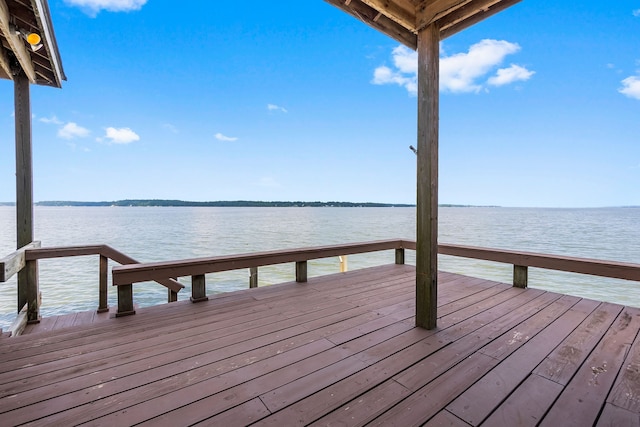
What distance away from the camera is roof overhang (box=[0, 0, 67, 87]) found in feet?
7.91

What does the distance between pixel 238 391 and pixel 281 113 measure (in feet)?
103

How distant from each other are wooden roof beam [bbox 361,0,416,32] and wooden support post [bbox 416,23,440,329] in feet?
0.42

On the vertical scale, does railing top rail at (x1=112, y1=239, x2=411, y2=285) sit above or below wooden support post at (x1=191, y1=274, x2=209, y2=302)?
above

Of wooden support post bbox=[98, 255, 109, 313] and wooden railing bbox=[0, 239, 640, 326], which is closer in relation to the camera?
wooden railing bbox=[0, 239, 640, 326]

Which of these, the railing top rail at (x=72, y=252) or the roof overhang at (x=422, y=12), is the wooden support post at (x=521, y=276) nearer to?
the roof overhang at (x=422, y=12)

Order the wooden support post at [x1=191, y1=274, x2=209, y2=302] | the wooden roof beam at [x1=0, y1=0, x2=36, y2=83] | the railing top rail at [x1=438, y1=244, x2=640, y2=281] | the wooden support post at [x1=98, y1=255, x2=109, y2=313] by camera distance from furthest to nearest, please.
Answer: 1. the wooden support post at [x1=98, y1=255, x2=109, y2=313]
2. the wooden support post at [x1=191, y1=274, x2=209, y2=302]
3. the railing top rail at [x1=438, y1=244, x2=640, y2=281]
4. the wooden roof beam at [x1=0, y1=0, x2=36, y2=83]

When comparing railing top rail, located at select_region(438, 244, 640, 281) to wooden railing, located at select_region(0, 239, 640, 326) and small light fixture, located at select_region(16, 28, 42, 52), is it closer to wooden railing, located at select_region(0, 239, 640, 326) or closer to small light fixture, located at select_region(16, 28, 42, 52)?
wooden railing, located at select_region(0, 239, 640, 326)

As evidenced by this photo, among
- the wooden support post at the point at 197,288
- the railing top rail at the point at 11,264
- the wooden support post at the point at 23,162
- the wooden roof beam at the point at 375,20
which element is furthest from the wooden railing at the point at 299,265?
the wooden roof beam at the point at 375,20

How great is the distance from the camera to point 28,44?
A: 2982 mm

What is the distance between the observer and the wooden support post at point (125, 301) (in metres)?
2.45

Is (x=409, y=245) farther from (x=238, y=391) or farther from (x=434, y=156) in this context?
(x=238, y=391)

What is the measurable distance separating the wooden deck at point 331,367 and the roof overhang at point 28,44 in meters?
2.62

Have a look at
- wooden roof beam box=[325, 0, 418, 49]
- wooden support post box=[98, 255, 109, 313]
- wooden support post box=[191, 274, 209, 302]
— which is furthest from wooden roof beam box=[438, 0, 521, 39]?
wooden support post box=[98, 255, 109, 313]

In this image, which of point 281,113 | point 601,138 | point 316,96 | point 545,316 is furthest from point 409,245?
point 601,138
